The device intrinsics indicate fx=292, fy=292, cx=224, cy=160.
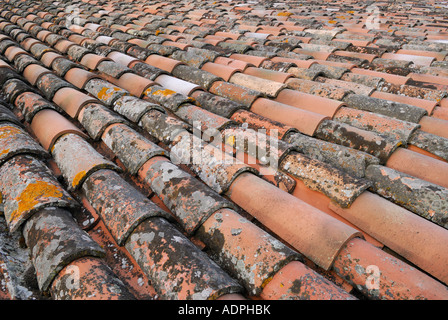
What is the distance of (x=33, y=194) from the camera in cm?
171

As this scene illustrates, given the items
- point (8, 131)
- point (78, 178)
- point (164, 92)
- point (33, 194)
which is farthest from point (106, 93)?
point (33, 194)

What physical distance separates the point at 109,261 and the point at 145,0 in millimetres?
7908

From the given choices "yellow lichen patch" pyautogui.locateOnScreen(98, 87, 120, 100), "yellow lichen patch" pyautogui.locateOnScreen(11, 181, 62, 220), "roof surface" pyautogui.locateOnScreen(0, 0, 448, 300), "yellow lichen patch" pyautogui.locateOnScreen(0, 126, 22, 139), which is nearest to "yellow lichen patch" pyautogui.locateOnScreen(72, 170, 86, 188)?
"roof surface" pyautogui.locateOnScreen(0, 0, 448, 300)

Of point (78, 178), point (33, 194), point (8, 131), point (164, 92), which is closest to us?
point (33, 194)

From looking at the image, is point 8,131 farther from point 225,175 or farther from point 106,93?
point 225,175

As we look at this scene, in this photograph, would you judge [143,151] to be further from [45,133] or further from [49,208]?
[45,133]

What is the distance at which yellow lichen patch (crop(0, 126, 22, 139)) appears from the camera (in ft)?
7.05

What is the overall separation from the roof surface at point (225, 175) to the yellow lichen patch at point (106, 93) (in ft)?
0.06

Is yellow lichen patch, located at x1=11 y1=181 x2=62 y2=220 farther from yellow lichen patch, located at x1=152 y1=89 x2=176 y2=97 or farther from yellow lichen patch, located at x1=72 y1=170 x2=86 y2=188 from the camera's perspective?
yellow lichen patch, located at x1=152 y1=89 x2=176 y2=97

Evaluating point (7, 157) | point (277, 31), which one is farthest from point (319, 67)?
point (7, 157)

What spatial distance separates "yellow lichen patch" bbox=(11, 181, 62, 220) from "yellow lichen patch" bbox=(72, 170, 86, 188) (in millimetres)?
121

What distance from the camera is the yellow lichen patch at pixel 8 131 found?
84.5 inches

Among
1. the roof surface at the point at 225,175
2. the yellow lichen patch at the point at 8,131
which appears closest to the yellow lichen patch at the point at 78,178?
the roof surface at the point at 225,175

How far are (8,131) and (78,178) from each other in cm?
79
